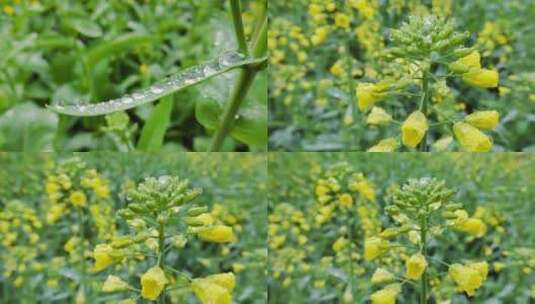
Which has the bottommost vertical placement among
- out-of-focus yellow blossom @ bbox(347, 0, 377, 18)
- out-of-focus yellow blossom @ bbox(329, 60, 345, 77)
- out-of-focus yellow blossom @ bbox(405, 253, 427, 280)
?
out-of-focus yellow blossom @ bbox(405, 253, 427, 280)

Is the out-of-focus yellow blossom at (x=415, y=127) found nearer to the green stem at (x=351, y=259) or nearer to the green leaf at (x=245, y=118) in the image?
the green leaf at (x=245, y=118)

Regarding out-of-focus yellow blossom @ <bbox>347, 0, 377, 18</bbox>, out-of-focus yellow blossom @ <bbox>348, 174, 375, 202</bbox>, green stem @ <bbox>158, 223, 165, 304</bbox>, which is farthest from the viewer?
out-of-focus yellow blossom @ <bbox>348, 174, 375, 202</bbox>

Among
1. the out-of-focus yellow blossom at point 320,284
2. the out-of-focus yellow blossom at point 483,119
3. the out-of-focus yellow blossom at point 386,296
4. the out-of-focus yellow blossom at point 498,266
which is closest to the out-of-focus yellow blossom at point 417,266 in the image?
the out-of-focus yellow blossom at point 386,296

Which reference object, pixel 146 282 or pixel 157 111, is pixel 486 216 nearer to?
pixel 157 111

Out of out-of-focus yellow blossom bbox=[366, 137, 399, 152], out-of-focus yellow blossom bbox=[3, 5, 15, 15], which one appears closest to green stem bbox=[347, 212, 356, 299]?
out-of-focus yellow blossom bbox=[366, 137, 399, 152]

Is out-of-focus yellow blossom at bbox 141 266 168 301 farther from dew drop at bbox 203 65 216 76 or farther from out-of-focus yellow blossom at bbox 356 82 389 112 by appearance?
out-of-focus yellow blossom at bbox 356 82 389 112

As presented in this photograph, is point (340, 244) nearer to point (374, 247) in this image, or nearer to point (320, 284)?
point (320, 284)
